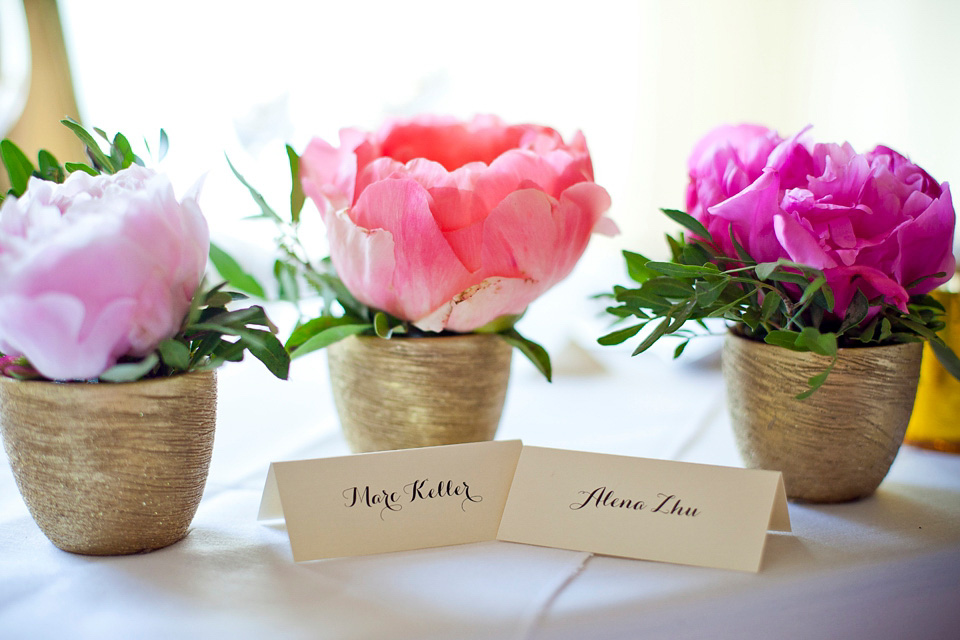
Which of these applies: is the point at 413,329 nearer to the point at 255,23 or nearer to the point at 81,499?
the point at 81,499

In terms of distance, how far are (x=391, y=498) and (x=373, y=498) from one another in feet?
0.03

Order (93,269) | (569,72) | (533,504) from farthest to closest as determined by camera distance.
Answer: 1. (569,72)
2. (533,504)
3. (93,269)

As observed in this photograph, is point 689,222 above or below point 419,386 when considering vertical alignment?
above

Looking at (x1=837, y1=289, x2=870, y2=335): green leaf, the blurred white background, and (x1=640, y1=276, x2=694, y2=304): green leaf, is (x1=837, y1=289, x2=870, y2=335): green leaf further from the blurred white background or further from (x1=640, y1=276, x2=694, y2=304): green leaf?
the blurred white background

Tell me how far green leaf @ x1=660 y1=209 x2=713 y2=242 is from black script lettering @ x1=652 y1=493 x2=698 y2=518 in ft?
0.51

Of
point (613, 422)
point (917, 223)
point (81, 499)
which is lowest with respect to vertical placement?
point (613, 422)

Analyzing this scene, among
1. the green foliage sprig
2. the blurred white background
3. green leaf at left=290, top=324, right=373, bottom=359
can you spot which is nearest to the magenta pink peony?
green leaf at left=290, top=324, right=373, bottom=359

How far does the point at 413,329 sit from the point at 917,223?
305 millimetres

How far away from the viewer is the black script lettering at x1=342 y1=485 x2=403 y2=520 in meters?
0.41

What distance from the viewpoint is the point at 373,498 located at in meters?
0.41

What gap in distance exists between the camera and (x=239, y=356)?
0.39m

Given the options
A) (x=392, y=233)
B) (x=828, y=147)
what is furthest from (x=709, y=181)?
(x=392, y=233)

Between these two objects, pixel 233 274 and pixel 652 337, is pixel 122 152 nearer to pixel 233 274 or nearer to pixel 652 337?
pixel 233 274

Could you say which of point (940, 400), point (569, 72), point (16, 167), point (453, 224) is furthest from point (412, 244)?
point (569, 72)
